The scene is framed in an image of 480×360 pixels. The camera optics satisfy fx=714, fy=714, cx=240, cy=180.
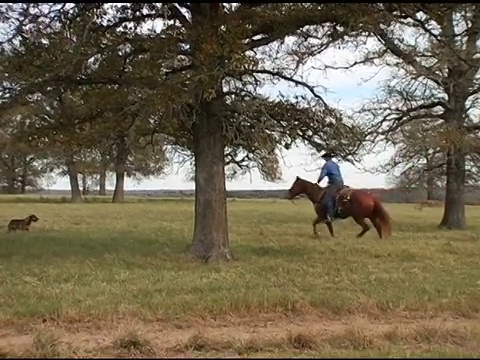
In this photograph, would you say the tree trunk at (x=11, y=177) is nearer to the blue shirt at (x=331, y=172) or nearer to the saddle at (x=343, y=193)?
the saddle at (x=343, y=193)

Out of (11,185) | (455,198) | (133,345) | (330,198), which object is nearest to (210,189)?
(330,198)

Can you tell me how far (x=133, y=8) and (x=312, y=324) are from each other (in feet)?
24.6

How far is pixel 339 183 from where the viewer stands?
1908cm

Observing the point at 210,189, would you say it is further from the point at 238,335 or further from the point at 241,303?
the point at 238,335

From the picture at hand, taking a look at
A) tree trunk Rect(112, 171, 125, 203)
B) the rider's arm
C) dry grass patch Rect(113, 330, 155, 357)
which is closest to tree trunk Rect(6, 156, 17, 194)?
tree trunk Rect(112, 171, 125, 203)

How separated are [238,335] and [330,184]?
11.3 m

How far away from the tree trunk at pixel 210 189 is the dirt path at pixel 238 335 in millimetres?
5809

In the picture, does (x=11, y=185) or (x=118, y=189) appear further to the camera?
(x=11, y=185)

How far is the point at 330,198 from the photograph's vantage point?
63.7 ft

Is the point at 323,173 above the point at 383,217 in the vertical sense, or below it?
above

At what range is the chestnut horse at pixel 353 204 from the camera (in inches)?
762

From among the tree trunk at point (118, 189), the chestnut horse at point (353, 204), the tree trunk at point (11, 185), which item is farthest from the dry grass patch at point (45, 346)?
the tree trunk at point (11, 185)

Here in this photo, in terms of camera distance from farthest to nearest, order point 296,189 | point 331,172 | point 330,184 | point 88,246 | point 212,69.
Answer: point 296,189 < point 330,184 < point 331,172 < point 88,246 < point 212,69

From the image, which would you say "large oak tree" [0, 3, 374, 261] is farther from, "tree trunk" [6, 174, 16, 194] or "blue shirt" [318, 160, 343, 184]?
"tree trunk" [6, 174, 16, 194]
